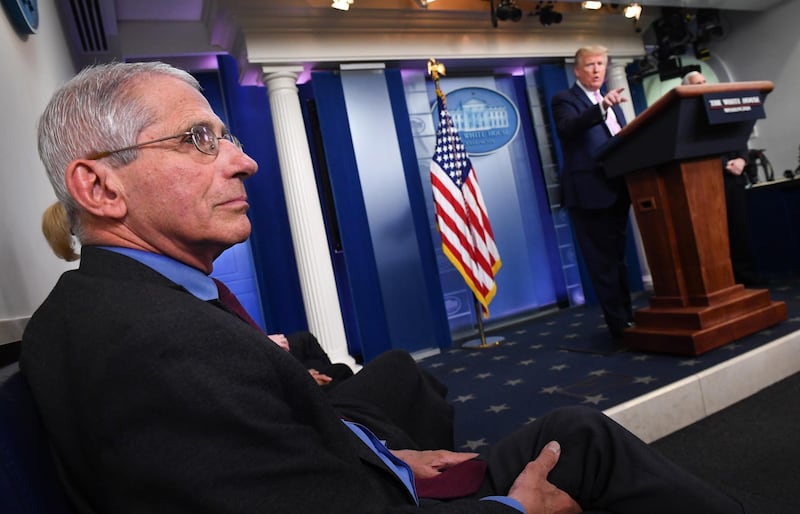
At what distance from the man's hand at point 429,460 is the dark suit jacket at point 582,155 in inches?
86.5

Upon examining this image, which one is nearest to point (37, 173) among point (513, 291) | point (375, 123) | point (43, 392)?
point (43, 392)

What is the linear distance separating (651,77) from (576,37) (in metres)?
1.55

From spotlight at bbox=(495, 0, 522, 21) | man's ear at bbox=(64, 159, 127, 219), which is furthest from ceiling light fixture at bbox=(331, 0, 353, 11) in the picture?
man's ear at bbox=(64, 159, 127, 219)

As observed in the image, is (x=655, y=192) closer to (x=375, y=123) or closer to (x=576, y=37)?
(x=375, y=123)

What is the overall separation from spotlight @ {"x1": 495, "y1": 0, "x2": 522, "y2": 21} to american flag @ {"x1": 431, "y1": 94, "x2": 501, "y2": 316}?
3.61ft

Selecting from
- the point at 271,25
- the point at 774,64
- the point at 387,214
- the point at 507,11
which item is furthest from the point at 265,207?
the point at 774,64

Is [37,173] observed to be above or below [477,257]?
above

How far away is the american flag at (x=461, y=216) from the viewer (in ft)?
13.2

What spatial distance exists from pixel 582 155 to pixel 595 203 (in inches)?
11.4

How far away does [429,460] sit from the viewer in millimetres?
1136

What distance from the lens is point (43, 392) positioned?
615 millimetres

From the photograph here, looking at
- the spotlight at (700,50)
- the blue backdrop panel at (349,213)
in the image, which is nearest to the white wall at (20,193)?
the blue backdrop panel at (349,213)

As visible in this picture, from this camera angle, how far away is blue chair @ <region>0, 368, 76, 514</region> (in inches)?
20.6

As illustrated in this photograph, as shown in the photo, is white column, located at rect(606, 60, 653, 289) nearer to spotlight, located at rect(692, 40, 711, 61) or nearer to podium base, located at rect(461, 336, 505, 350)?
spotlight, located at rect(692, 40, 711, 61)
